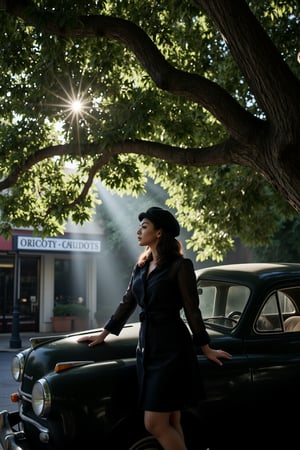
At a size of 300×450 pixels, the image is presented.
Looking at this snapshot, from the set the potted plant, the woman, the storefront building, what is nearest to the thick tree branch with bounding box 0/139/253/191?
the woman

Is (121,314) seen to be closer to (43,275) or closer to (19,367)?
(19,367)

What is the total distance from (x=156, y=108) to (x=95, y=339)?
4.95 meters

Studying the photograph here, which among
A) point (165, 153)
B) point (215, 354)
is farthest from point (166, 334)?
point (165, 153)

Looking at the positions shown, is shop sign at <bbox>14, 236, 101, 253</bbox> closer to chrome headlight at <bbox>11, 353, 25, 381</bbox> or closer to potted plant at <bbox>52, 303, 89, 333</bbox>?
potted plant at <bbox>52, 303, 89, 333</bbox>

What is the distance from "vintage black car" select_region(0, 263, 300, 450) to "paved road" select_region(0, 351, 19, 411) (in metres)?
3.90

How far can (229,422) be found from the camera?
434cm

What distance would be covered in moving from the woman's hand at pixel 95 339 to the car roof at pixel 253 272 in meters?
1.30

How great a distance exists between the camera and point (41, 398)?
3.94 m

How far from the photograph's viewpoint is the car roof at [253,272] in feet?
16.4

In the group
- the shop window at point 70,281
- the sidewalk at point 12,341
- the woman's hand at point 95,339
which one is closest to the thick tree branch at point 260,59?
the woman's hand at point 95,339

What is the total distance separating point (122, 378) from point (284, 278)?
1721 millimetres

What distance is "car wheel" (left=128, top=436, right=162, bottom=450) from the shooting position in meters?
3.96

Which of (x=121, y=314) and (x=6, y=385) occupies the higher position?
(x=121, y=314)

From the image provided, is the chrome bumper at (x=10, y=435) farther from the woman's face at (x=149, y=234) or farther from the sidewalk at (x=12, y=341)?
the sidewalk at (x=12, y=341)
